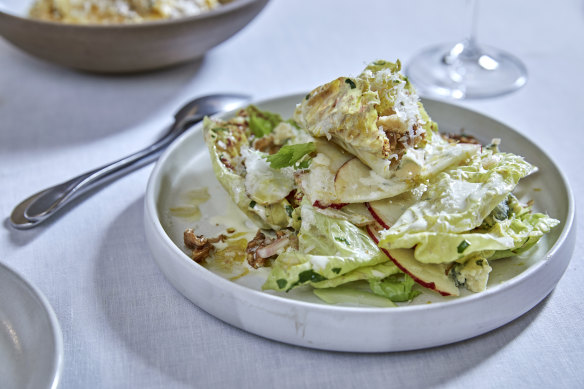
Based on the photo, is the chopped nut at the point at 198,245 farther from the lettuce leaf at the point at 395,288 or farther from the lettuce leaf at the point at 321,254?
the lettuce leaf at the point at 395,288

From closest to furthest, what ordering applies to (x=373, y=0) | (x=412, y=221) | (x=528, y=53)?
1. (x=412, y=221)
2. (x=528, y=53)
3. (x=373, y=0)

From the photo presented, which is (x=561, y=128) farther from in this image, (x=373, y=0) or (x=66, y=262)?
(x=66, y=262)

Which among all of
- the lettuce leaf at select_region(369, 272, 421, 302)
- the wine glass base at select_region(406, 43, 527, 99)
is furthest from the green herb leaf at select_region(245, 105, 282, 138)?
the wine glass base at select_region(406, 43, 527, 99)

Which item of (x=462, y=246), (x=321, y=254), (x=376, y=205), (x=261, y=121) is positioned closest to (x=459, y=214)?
(x=462, y=246)

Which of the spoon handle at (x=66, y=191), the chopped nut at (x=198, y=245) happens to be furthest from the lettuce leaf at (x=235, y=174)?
the spoon handle at (x=66, y=191)

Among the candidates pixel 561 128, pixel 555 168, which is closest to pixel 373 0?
pixel 561 128

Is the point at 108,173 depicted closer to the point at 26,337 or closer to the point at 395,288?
the point at 26,337
